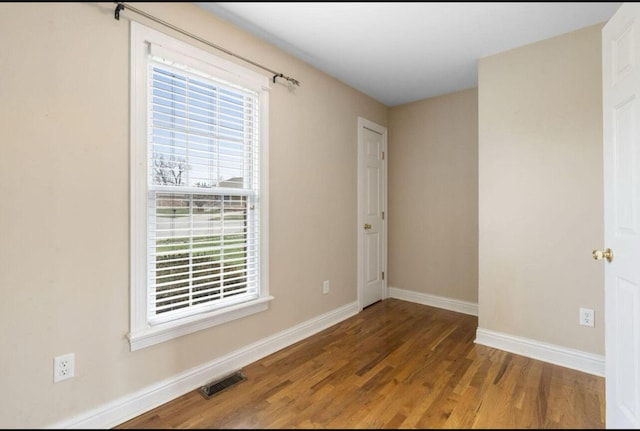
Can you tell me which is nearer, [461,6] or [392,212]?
[461,6]

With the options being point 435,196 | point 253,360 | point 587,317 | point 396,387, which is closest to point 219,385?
point 253,360

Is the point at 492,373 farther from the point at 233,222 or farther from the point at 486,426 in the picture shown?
the point at 233,222

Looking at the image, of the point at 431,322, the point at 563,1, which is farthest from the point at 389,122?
the point at 563,1

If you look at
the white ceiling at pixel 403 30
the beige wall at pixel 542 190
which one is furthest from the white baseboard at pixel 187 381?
the white ceiling at pixel 403 30

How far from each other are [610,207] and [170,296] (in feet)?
7.26

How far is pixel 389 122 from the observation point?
3.74 m

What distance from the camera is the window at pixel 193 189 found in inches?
57.5

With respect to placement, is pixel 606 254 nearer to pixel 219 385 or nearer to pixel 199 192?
pixel 219 385

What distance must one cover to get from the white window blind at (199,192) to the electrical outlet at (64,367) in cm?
35

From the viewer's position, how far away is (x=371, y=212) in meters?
3.44

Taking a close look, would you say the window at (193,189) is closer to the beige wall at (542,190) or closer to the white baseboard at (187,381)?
the white baseboard at (187,381)

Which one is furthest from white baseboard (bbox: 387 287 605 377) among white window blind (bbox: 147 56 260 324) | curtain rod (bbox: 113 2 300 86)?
curtain rod (bbox: 113 2 300 86)

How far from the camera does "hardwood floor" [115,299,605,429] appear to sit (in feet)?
3.10

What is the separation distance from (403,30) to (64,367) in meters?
2.54
